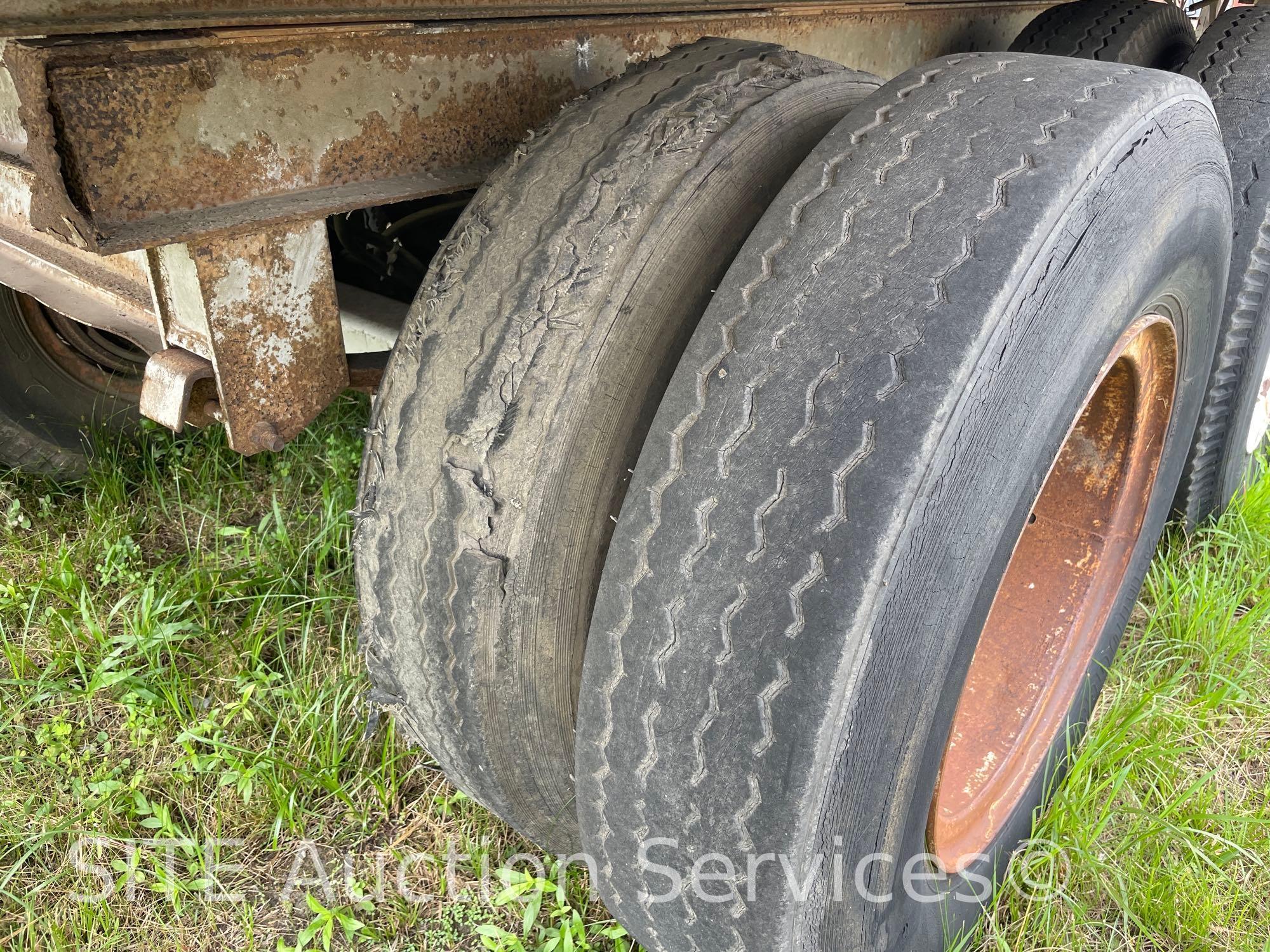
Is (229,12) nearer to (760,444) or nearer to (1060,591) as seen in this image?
(760,444)

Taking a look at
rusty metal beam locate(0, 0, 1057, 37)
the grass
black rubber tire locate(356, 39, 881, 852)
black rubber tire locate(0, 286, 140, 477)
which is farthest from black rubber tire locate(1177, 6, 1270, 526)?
black rubber tire locate(0, 286, 140, 477)

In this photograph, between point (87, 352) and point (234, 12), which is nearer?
point (234, 12)

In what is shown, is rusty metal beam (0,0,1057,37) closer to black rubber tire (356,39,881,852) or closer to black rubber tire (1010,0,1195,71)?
black rubber tire (356,39,881,852)

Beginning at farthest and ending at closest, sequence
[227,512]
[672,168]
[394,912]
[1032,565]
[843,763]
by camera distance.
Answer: [227,512] → [1032,565] → [394,912] → [672,168] → [843,763]

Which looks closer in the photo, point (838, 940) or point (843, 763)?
point (843, 763)

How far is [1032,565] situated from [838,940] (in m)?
1.08

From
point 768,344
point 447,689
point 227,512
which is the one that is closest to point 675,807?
point 447,689

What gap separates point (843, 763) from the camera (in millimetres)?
1094

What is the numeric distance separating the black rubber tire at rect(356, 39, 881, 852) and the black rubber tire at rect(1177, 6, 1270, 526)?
1232 millimetres

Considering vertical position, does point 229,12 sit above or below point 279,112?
above

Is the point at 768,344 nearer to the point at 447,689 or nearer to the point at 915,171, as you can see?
the point at 915,171

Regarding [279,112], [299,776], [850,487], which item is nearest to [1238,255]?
[850,487]

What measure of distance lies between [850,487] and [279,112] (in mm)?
807

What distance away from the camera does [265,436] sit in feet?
4.52
